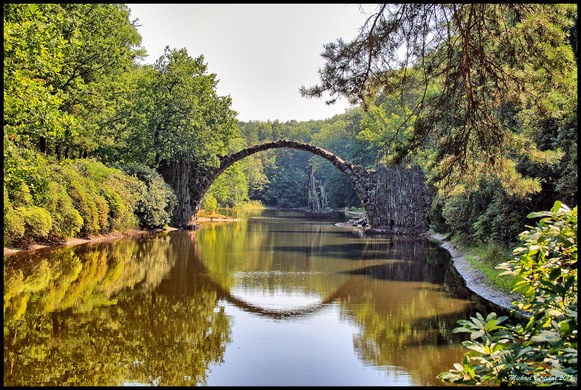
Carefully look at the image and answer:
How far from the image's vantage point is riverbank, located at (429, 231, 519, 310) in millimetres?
11172

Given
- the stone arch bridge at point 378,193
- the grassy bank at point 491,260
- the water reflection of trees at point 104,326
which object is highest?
the stone arch bridge at point 378,193

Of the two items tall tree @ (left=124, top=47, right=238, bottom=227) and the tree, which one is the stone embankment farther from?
tall tree @ (left=124, top=47, right=238, bottom=227)

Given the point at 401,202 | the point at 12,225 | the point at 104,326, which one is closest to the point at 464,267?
the point at 104,326

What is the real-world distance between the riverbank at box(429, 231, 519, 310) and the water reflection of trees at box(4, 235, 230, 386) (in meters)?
5.46

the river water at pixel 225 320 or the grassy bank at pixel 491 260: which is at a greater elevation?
the grassy bank at pixel 491 260

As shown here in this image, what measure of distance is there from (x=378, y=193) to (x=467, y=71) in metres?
25.5

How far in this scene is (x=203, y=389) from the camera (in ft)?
19.8

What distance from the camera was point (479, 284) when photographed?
1339cm

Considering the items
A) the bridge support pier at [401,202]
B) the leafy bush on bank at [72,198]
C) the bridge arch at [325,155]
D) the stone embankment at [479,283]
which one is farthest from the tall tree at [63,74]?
the bridge support pier at [401,202]

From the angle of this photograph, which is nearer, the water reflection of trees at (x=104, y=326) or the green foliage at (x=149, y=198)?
the water reflection of trees at (x=104, y=326)

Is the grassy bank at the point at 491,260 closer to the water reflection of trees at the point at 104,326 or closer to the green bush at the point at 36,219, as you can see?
the water reflection of trees at the point at 104,326

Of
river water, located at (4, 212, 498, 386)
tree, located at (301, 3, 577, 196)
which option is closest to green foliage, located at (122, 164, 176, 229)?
river water, located at (4, 212, 498, 386)

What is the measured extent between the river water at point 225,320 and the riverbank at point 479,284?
14.5 inches

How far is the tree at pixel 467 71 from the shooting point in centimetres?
683
